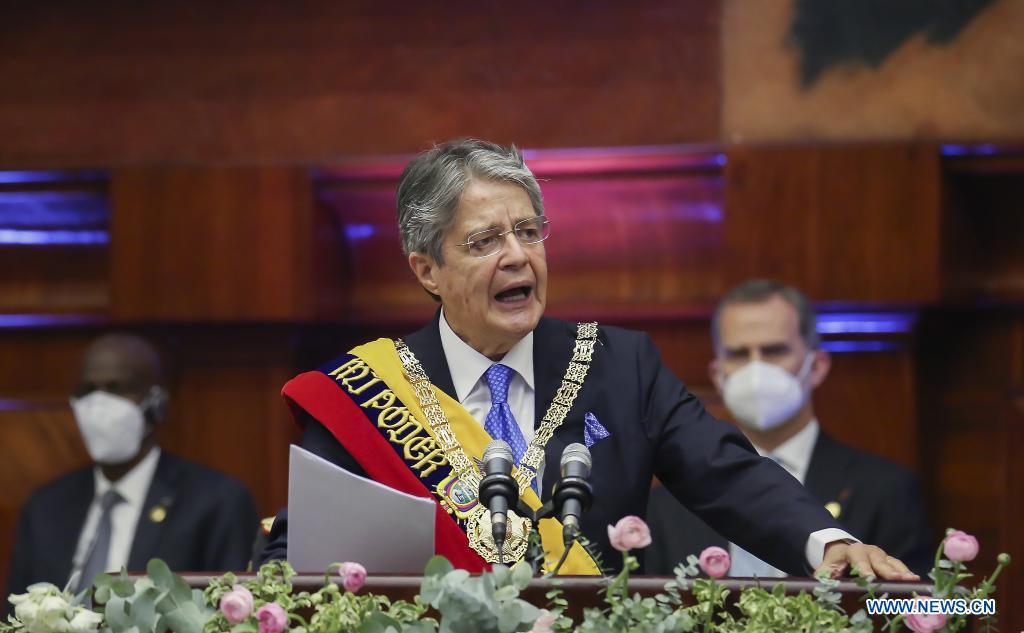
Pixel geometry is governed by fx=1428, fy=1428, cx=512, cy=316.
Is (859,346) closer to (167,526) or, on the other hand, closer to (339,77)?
(339,77)

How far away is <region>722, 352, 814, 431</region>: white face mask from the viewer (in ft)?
12.6

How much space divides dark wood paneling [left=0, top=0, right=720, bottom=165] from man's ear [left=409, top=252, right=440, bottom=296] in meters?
1.81

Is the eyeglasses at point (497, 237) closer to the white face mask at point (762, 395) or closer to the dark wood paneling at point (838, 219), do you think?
the white face mask at point (762, 395)

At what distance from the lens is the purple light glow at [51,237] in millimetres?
4910

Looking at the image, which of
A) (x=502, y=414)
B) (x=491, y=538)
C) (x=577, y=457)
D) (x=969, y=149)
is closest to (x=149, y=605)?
(x=577, y=457)

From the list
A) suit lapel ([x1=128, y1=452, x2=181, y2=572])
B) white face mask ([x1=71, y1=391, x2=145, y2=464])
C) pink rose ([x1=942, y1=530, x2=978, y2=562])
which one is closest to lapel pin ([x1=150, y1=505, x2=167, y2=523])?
suit lapel ([x1=128, y1=452, x2=181, y2=572])

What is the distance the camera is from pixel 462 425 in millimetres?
2504

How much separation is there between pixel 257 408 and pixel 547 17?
61.5 inches

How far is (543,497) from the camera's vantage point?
2.45 meters

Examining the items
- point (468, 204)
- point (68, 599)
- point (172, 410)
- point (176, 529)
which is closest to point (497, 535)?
point (68, 599)

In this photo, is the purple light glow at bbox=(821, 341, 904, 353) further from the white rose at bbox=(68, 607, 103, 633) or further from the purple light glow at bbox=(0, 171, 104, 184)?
the white rose at bbox=(68, 607, 103, 633)

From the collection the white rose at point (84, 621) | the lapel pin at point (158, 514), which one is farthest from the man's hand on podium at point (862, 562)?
the lapel pin at point (158, 514)

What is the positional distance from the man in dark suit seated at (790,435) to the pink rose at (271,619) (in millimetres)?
2150

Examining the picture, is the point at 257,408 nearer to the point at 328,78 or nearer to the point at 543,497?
the point at 328,78
